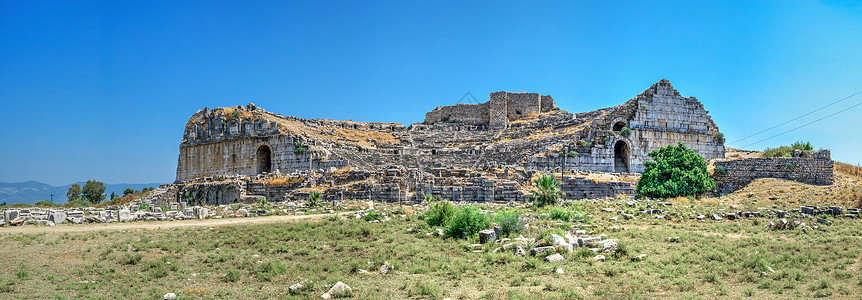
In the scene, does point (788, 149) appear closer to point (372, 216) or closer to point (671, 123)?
point (671, 123)

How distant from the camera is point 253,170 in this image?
129 ft

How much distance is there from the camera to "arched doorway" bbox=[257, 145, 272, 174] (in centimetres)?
3972

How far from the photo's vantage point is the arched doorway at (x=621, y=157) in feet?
120

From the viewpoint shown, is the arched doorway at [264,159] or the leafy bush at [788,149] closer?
the leafy bush at [788,149]

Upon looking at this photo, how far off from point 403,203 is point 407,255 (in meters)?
12.5

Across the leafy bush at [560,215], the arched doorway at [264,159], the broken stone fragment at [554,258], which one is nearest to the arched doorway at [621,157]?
the leafy bush at [560,215]

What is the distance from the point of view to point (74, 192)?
165 feet

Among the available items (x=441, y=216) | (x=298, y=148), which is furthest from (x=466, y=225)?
(x=298, y=148)

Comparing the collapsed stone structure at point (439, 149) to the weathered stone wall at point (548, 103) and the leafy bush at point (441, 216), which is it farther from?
the leafy bush at point (441, 216)

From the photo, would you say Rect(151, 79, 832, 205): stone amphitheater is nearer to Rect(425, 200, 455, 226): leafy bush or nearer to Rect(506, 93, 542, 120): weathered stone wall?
Rect(506, 93, 542, 120): weathered stone wall

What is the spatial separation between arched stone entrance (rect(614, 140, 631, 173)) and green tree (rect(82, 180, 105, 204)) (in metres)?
46.0

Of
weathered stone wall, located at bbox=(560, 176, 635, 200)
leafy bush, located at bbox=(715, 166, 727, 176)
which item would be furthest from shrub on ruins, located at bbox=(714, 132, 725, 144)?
weathered stone wall, located at bbox=(560, 176, 635, 200)

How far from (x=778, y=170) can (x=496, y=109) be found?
27.2 m

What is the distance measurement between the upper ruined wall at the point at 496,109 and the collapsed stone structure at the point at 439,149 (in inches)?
97.1
